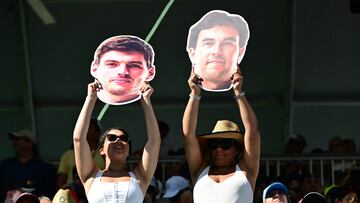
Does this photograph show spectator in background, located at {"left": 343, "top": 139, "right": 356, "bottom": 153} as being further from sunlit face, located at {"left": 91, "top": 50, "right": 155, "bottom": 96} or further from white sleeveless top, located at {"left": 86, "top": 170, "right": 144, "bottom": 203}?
white sleeveless top, located at {"left": 86, "top": 170, "right": 144, "bottom": 203}

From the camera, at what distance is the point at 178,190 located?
1149cm

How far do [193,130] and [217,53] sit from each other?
24.0 inches

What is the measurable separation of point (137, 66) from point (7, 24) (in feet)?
19.7

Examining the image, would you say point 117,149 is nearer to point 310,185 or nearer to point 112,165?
point 112,165

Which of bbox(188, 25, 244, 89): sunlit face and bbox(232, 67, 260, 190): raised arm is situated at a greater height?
bbox(188, 25, 244, 89): sunlit face

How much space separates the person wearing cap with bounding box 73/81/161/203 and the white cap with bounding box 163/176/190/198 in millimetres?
2489

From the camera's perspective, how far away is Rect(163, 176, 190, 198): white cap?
11523mm

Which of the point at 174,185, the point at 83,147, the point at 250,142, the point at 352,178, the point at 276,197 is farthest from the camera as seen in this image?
the point at 352,178

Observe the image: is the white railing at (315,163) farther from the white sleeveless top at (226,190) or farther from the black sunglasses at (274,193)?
the white sleeveless top at (226,190)

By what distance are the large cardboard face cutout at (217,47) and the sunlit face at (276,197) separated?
0.93 meters

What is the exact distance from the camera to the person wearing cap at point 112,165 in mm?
8812

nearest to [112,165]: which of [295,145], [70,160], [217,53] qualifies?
[217,53]

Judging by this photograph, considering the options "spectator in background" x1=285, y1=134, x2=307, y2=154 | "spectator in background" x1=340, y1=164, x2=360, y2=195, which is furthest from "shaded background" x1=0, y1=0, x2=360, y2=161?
"spectator in background" x1=340, y1=164, x2=360, y2=195

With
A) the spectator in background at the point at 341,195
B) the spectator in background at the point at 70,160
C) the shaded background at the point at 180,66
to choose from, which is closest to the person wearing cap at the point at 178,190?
the spectator in background at the point at 70,160
